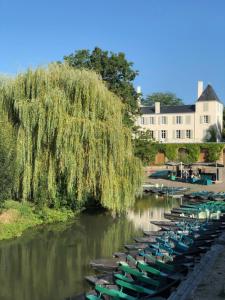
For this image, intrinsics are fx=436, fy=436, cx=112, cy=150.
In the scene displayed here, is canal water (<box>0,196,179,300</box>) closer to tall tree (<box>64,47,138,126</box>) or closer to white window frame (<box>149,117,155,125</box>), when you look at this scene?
tall tree (<box>64,47,138,126</box>)

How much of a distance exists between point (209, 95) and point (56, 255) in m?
42.8

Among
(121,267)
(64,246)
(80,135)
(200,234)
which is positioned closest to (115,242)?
(64,246)

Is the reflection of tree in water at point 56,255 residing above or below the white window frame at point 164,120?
below

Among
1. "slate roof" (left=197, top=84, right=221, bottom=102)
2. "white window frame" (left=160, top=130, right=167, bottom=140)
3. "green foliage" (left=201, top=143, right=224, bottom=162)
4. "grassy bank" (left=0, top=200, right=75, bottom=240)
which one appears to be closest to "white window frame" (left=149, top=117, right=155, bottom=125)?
"white window frame" (left=160, top=130, right=167, bottom=140)

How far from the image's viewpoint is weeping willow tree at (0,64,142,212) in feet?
68.1

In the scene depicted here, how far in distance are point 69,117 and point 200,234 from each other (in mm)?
8823

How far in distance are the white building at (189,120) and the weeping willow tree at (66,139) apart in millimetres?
35254

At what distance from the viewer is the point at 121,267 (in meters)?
11.8

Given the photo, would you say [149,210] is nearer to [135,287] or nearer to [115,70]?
[115,70]

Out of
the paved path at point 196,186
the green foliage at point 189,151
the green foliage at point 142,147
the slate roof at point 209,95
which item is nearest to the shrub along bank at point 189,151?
Answer: the green foliage at point 189,151

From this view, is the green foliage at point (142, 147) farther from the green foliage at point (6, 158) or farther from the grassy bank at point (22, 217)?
the green foliage at point (6, 158)

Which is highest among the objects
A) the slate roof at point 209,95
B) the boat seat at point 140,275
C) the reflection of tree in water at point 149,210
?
the slate roof at point 209,95

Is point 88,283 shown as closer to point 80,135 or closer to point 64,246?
point 64,246

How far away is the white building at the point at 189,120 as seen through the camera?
55406 mm
